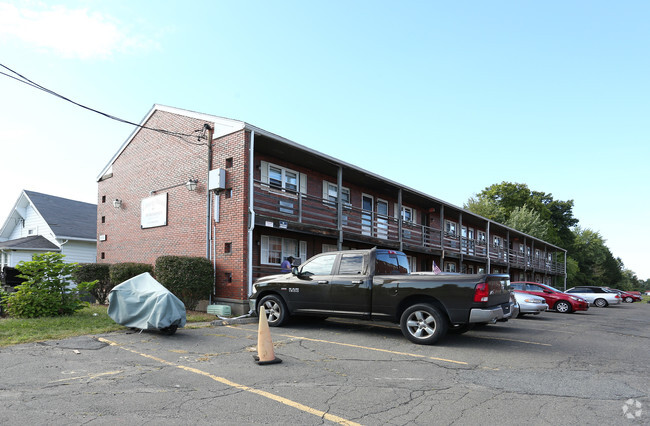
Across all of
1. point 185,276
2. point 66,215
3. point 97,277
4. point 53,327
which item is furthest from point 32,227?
point 53,327

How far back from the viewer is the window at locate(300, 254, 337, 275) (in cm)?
942

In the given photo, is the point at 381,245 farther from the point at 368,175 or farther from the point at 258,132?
the point at 258,132

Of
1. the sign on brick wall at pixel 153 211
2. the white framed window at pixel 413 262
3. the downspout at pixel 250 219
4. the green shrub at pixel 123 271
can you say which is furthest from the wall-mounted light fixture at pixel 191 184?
the white framed window at pixel 413 262

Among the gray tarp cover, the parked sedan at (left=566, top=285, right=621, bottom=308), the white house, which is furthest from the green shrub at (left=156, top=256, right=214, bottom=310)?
the parked sedan at (left=566, top=285, right=621, bottom=308)

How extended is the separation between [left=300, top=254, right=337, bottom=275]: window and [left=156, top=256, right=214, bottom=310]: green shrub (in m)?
4.31

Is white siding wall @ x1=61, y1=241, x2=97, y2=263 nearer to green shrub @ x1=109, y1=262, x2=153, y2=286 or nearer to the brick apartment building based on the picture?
the brick apartment building

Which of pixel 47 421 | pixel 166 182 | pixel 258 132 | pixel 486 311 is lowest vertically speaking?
pixel 47 421

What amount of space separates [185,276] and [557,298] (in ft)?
52.9

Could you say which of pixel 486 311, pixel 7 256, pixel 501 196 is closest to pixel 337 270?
pixel 486 311

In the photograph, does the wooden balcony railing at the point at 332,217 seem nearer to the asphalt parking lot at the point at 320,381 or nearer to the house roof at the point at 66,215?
the asphalt parking lot at the point at 320,381

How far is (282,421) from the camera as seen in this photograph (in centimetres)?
398

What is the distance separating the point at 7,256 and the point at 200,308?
54.6ft

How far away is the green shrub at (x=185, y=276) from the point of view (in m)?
12.3

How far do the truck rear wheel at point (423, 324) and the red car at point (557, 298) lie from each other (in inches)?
492
